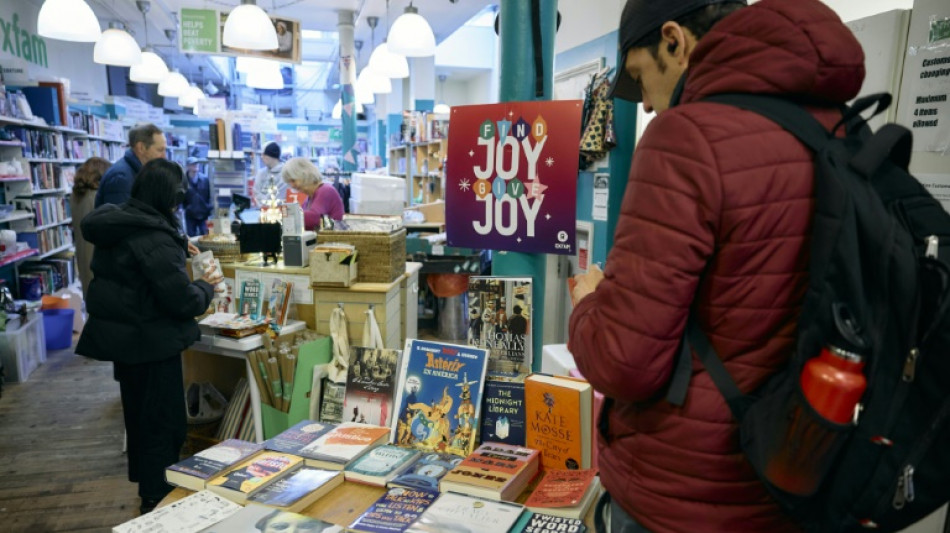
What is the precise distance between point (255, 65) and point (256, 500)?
1022 cm

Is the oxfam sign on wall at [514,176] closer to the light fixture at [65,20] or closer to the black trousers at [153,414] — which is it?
the black trousers at [153,414]

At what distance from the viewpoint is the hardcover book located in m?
1.91

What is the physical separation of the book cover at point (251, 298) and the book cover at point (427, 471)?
163 centimetres

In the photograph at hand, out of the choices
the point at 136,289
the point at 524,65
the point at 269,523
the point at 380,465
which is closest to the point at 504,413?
the point at 380,465

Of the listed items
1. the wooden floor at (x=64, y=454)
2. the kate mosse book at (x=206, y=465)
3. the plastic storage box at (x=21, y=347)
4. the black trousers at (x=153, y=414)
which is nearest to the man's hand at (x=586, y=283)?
the kate mosse book at (x=206, y=465)

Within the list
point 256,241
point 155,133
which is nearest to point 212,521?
point 256,241

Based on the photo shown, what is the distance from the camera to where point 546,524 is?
5.07 ft

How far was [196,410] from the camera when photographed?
367 cm

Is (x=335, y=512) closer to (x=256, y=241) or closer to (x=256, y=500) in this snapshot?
(x=256, y=500)

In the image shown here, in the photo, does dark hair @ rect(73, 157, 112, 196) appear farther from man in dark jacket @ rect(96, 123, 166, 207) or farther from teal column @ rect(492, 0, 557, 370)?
teal column @ rect(492, 0, 557, 370)

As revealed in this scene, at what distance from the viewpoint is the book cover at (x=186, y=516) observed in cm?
154

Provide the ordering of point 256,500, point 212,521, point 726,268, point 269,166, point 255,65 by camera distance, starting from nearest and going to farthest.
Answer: point 726,268
point 212,521
point 256,500
point 269,166
point 255,65

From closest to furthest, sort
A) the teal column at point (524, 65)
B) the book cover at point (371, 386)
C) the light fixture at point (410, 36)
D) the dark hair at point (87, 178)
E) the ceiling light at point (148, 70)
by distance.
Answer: the book cover at point (371, 386) < the teal column at point (524, 65) < the light fixture at point (410, 36) < the dark hair at point (87, 178) < the ceiling light at point (148, 70)

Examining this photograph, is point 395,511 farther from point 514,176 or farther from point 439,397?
point 514,176
